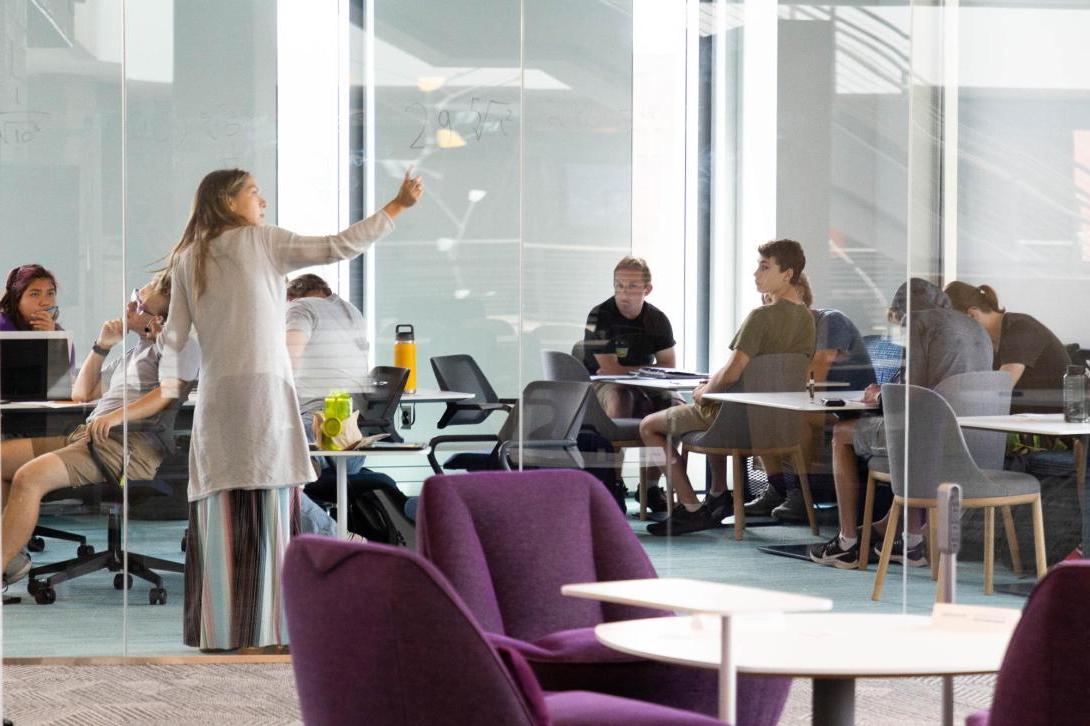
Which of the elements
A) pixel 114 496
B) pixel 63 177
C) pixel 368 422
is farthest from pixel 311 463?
pixel 63 177

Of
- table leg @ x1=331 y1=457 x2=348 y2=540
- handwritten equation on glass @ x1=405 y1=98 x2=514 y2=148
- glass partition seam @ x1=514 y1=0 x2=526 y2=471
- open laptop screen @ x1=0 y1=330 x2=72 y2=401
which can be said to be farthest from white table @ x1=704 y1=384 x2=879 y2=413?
open laptop screen @ x1=0 y1=330 x2=72 y2=401

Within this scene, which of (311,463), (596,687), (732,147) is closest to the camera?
(596,687)

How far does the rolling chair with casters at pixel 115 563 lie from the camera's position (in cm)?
545

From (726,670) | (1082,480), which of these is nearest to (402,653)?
(726,670)

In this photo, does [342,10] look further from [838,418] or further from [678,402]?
[838,418]

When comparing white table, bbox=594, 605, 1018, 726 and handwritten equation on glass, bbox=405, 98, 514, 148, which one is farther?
handwritten equation on glass, bbox=405, 98, 514, 148

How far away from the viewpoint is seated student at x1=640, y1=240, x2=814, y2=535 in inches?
229

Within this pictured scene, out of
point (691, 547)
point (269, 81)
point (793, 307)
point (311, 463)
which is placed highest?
point (269, 81)

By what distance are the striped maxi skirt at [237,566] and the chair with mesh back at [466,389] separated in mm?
672

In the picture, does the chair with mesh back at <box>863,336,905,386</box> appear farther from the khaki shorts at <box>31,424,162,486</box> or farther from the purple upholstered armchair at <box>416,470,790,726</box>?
the khaki shorts at <box>31,424,162,486</box>

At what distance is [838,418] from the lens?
584 cm

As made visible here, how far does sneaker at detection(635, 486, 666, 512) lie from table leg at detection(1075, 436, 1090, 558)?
1.65 m

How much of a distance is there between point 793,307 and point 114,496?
2.71m

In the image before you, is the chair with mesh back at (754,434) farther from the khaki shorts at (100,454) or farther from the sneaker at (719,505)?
the khaki shorts at (100,454)
